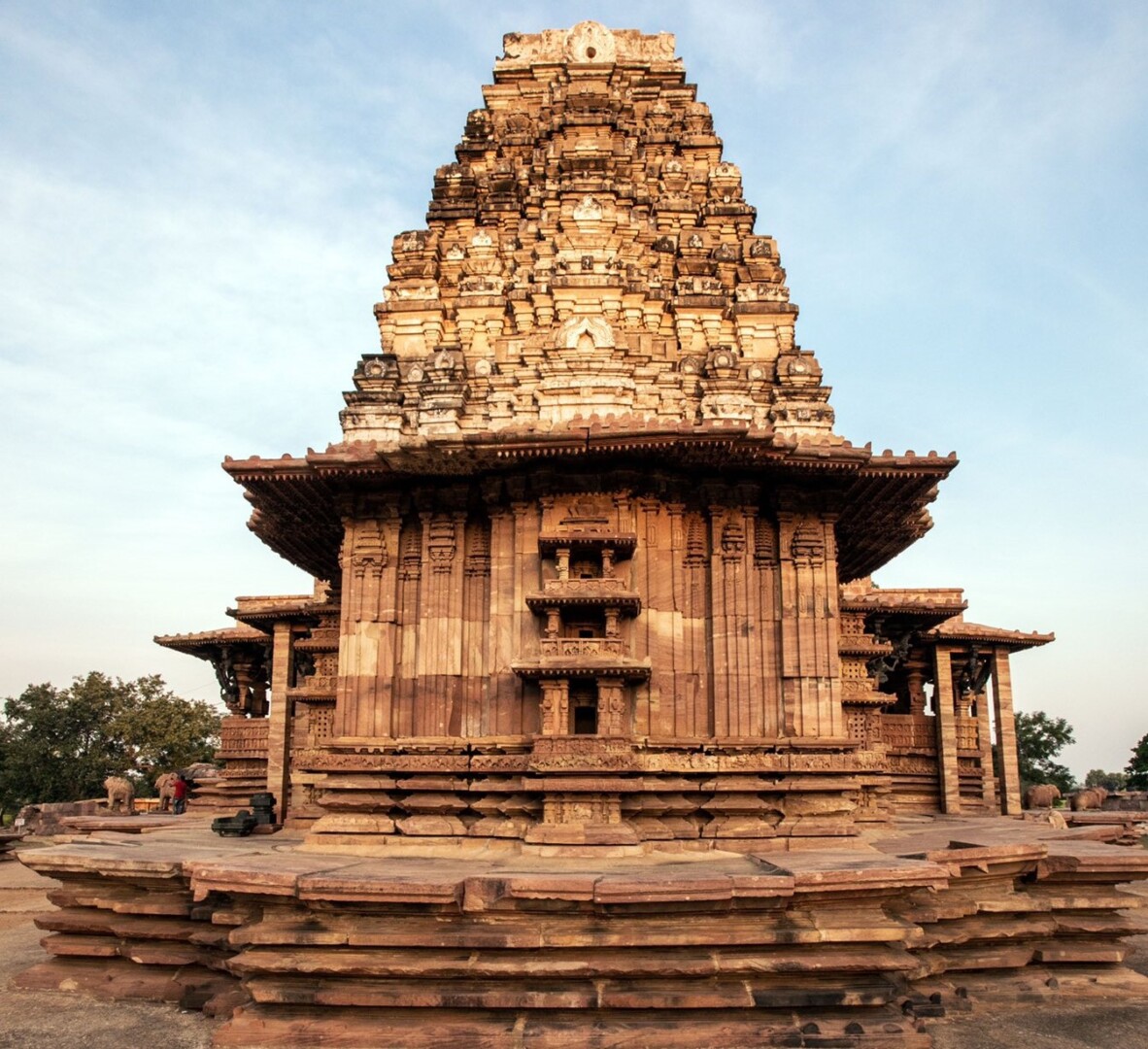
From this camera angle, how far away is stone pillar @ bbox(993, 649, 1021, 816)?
25609 mm

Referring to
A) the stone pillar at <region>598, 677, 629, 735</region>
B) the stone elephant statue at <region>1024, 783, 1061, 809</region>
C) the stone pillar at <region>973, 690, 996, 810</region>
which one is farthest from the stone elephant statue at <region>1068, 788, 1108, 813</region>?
the stone pillar at <region>598, 677, 629, 735</region>

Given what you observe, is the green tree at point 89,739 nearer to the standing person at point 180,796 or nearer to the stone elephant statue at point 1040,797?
the standing person at point 180,796

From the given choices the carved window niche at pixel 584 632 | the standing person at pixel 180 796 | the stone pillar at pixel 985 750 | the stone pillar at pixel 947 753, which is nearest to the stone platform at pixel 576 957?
the carved window niche at pixel 584 632

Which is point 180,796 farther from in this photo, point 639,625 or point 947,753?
point 947,753

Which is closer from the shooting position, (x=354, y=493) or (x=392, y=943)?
(x=392, y=943)

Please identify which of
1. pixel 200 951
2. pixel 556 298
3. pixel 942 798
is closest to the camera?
pixel 200 951

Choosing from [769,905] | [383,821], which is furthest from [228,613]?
[769,905]

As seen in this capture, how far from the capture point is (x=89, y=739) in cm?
4900

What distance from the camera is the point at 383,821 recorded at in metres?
12.6

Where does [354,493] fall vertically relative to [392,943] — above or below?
above

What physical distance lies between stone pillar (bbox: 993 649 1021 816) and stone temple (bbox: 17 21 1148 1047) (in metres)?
8.21

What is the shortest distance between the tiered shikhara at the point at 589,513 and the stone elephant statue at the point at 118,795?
18.9 m

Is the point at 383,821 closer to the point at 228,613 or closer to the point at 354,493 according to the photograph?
the point at 354,493

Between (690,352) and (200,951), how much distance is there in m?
10.1
